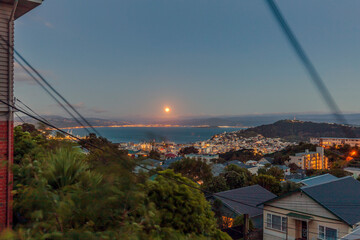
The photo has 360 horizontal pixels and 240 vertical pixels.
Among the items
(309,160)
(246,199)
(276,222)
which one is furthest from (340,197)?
(309,160)

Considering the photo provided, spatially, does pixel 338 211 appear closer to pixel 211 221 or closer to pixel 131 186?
pixel 211 221

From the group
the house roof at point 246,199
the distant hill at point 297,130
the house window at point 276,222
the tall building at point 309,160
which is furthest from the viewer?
the distant hill at point 297,130

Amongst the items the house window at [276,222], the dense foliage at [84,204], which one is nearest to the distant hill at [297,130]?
the house window at [276,222]

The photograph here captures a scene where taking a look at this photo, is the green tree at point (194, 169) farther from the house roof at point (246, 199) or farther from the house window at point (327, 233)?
the house window at point (327, 233)

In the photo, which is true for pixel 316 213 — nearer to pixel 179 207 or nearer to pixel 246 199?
pixel 246 199

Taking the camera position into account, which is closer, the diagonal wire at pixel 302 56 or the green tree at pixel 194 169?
the diagonal wire at pixel 302 56

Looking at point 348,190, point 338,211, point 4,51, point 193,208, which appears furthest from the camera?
point 348,190

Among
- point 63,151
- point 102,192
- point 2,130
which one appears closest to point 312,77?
point 102,192
